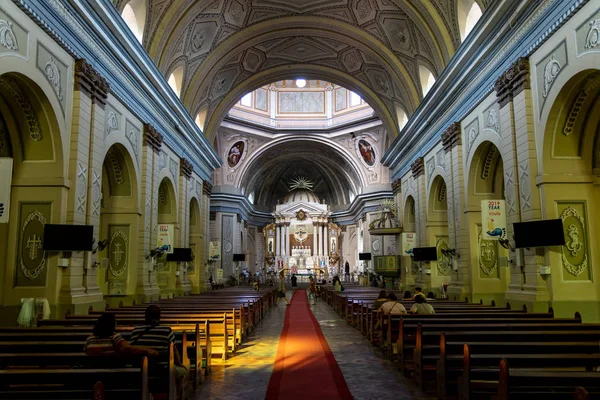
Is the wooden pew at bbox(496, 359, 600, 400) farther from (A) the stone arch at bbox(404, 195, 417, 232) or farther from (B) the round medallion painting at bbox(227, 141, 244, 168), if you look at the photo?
(B) the round medallion painting at bbox(227, 141, 244, 168)

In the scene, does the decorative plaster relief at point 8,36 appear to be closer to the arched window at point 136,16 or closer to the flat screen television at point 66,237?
the flat screen television at point 66,237

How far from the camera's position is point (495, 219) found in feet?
37.8

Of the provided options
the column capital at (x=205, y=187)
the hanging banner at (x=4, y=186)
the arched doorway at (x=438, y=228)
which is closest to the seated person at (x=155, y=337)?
the hanging banner at (x=4, y=186)

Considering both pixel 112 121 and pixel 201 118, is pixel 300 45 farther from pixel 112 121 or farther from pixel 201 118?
pixel 112 121

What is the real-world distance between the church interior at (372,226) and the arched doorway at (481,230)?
56mm

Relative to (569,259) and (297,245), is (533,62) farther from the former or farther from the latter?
(297,245)

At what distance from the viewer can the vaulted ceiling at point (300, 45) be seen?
52.0 feet

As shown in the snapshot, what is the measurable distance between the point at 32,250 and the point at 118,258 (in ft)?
14.4

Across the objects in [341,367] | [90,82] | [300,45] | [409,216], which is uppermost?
[300,45]

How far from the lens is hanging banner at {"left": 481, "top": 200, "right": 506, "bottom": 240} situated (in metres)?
11.5

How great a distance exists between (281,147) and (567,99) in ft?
92.7

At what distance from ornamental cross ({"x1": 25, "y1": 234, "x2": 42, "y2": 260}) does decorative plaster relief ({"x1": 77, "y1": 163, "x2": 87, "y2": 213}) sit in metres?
1.06

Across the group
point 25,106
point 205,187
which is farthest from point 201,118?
point 25,106

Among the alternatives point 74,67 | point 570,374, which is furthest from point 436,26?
point 570,374
